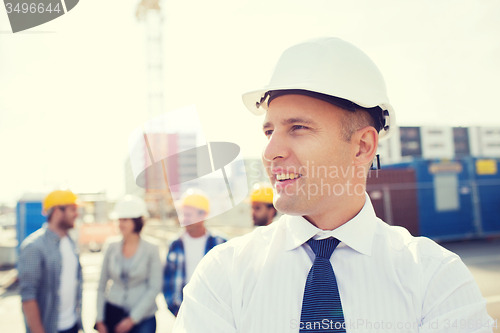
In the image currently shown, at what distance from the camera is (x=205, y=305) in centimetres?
112

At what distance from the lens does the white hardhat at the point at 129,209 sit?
3.80 meters

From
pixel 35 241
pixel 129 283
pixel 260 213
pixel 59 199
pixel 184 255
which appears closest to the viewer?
pixel 35 241

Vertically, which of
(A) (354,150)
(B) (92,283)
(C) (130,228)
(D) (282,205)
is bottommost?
(B) (92,283)

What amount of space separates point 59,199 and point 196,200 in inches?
60.8

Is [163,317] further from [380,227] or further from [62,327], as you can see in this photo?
Answer: [380,227]

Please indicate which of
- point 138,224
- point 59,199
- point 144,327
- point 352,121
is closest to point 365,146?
point 352,121

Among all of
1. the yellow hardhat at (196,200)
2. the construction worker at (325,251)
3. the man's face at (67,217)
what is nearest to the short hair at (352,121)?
the construction worker at (325,251)

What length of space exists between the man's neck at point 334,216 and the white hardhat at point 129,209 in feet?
9.78

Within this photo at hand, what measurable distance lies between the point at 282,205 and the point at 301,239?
0.16 metres

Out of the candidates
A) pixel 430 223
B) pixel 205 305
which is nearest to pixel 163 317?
pixel 205 305

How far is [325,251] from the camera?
4.09ft

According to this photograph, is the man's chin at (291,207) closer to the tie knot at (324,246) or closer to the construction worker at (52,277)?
the tie knot at (324,246)

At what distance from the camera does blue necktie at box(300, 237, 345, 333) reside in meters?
1.08

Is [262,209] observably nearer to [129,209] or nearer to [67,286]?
[129,209]
